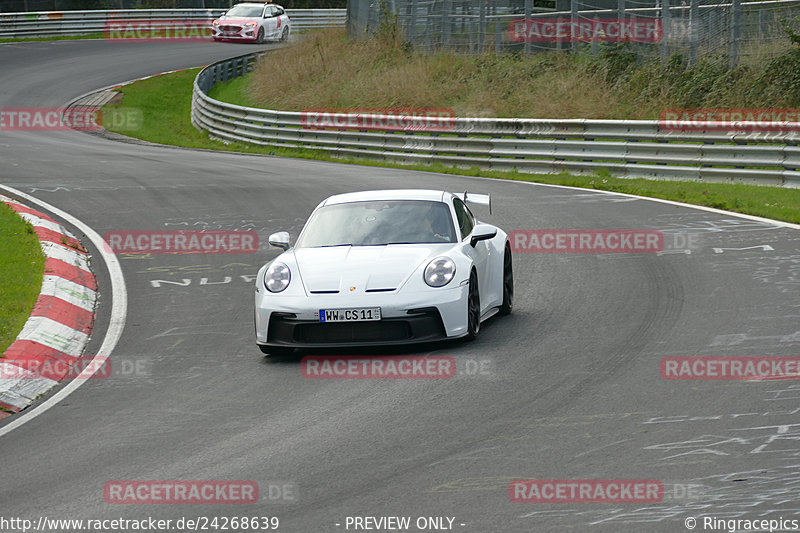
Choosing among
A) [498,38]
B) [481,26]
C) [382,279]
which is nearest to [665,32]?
[498,38]

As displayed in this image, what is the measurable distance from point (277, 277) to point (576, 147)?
1375cm

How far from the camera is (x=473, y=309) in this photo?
9.59 metres

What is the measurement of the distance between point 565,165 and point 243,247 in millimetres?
9490

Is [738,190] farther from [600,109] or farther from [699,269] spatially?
[600,109]

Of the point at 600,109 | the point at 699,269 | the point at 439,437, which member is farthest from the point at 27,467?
the point at 600,109

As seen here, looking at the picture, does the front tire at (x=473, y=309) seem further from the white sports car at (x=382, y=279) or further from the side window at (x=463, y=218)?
the side window at (x=463, y=218)

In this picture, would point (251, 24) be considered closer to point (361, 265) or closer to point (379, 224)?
point (379, 224)
